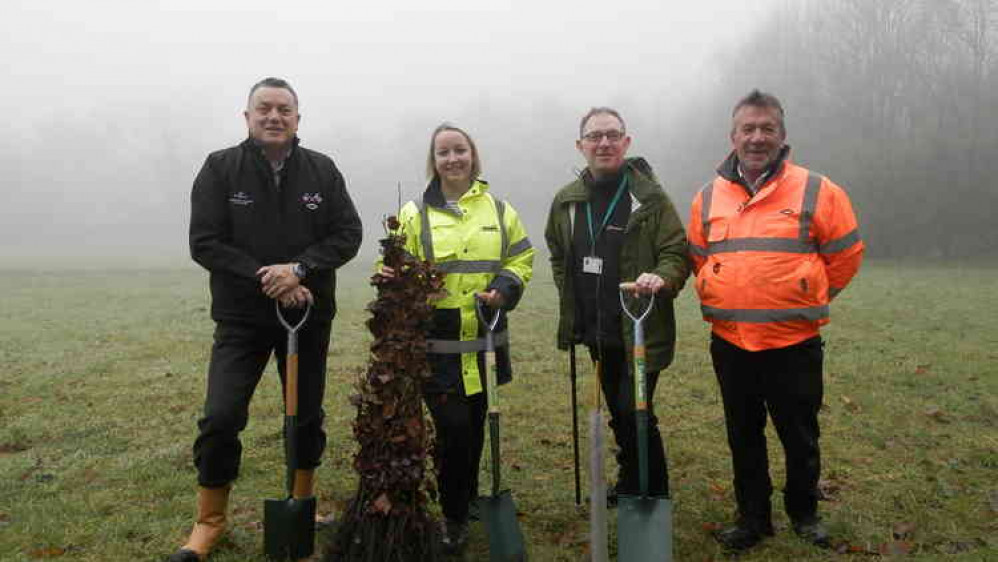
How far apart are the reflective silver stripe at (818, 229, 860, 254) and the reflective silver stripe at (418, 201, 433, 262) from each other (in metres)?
2.11

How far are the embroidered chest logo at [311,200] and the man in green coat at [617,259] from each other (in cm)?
144

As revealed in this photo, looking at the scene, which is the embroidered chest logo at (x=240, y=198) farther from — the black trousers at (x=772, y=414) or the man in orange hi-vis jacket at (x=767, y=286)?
the black trousers at (x=772, y=414)

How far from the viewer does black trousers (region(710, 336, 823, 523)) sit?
155 inches

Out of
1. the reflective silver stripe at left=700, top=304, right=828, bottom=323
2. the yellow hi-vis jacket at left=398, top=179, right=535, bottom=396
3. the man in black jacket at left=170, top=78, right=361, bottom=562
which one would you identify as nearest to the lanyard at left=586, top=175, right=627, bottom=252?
the yellow hi-vis jacket at left=398, top=179, right=535, bottom=396

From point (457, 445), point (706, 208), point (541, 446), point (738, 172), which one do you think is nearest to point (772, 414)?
point (706, 208)

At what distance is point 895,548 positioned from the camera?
4207 mm

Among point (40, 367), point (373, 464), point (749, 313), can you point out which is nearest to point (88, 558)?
point (373, 464)

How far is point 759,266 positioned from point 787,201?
1.23 feet

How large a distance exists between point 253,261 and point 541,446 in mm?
3292

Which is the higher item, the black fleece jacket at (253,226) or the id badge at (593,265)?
the black fleece jacket at (253,226)

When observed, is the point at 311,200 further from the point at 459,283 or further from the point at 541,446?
the point at 541,446

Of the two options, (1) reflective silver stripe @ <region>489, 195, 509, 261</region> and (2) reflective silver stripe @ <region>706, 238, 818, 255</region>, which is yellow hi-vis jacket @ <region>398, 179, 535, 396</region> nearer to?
(1) reflective silver stripe @ <region>489, 195, 509, 261</region>

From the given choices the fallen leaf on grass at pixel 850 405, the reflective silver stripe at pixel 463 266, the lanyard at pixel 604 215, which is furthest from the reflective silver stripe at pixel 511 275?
the fallen leaf on grass at pixel 850 405

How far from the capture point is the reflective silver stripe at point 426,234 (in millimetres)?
4057
